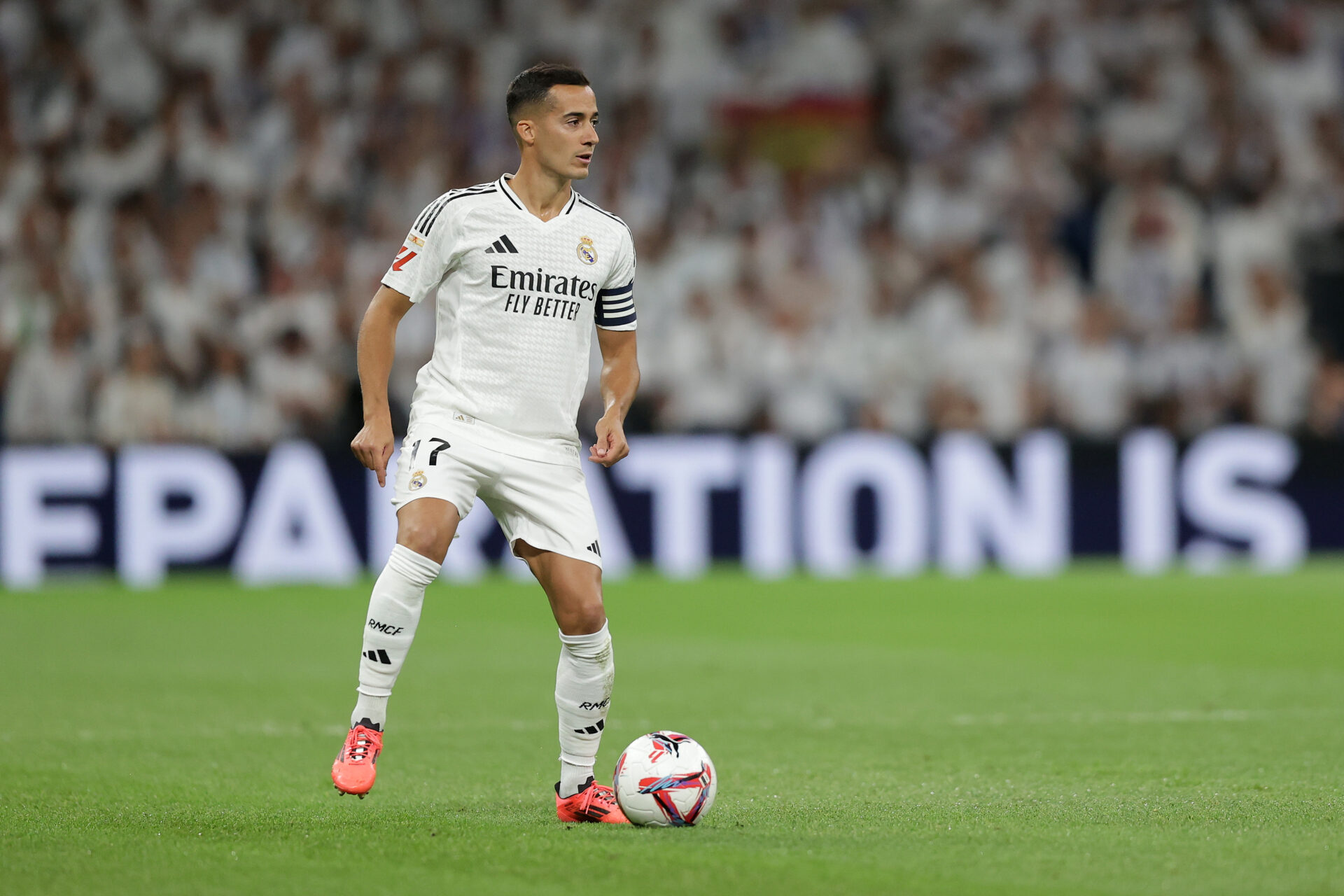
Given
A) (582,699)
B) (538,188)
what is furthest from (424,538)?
(538,188)

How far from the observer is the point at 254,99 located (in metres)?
16.6

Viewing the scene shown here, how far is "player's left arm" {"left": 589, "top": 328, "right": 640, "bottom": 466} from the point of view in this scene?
221 inches

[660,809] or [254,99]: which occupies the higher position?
[254,99]

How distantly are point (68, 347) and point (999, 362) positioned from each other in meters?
7.51

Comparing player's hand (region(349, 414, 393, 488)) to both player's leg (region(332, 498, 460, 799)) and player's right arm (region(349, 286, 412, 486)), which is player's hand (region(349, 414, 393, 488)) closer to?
player's right arm (region(349, 286, 412, 486))

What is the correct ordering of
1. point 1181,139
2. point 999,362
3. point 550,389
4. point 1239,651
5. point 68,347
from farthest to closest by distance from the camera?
point 1181,139, point 999,362, point 68,347, point 1239,651, point 550,389

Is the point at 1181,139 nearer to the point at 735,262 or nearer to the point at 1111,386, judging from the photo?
the point at 1111,386

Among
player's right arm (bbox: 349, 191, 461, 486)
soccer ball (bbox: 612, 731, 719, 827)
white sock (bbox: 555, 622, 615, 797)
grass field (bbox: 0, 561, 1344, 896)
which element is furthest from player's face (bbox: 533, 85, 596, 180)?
grass field (bbox: 0, 561, 1344, 896)

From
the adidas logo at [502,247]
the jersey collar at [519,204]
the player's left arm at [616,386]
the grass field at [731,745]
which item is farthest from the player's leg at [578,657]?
the jersey collar at [519,204]

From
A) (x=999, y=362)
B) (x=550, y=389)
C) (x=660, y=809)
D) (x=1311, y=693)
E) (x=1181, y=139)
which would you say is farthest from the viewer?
(x=1181, y=139)

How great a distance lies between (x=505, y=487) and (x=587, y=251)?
28.6 inches

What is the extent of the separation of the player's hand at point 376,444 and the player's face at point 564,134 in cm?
87

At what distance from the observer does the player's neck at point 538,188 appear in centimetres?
551

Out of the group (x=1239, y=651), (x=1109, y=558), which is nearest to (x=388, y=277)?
(x=1239, y=651)
